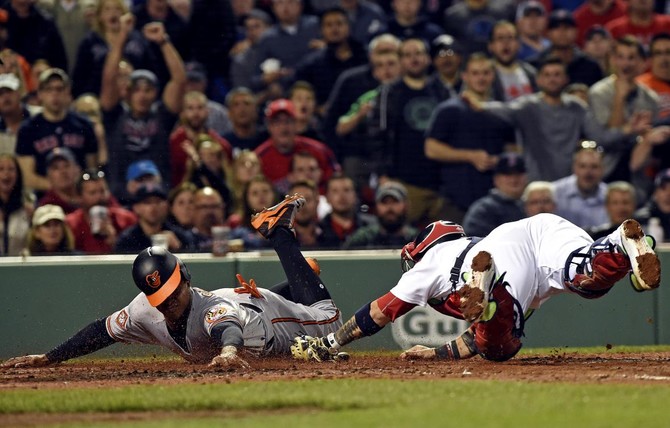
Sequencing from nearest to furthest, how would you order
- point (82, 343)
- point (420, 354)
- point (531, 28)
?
point (82, 343), point (420, 354), point (531, 28)

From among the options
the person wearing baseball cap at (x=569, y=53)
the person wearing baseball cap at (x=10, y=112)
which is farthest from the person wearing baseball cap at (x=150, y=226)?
the person wearing baseball cap at (x=569, y=53)

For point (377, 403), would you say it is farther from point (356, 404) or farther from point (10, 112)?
point (10, 112)

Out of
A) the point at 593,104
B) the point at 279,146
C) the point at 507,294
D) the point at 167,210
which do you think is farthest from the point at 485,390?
the point at 593,104

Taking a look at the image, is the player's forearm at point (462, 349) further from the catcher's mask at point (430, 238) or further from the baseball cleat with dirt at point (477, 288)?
the baseball cleat with dirt at point (477, 288)

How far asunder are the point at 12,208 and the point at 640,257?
241 inches

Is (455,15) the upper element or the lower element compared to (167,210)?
upper

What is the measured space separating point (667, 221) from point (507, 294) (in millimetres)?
4828

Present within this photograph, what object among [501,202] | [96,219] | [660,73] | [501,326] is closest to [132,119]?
[96,219]

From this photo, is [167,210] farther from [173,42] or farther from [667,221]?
[667,221]

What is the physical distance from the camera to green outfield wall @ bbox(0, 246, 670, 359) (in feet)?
32.9

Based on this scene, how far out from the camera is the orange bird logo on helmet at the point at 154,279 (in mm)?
7758

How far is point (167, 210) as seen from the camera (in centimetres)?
1134

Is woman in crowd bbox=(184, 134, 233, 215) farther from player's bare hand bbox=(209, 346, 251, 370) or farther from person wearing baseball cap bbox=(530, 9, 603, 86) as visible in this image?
player's bare hand bbox=(209, 346, 251, 370)

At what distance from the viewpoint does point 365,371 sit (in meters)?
7.89
